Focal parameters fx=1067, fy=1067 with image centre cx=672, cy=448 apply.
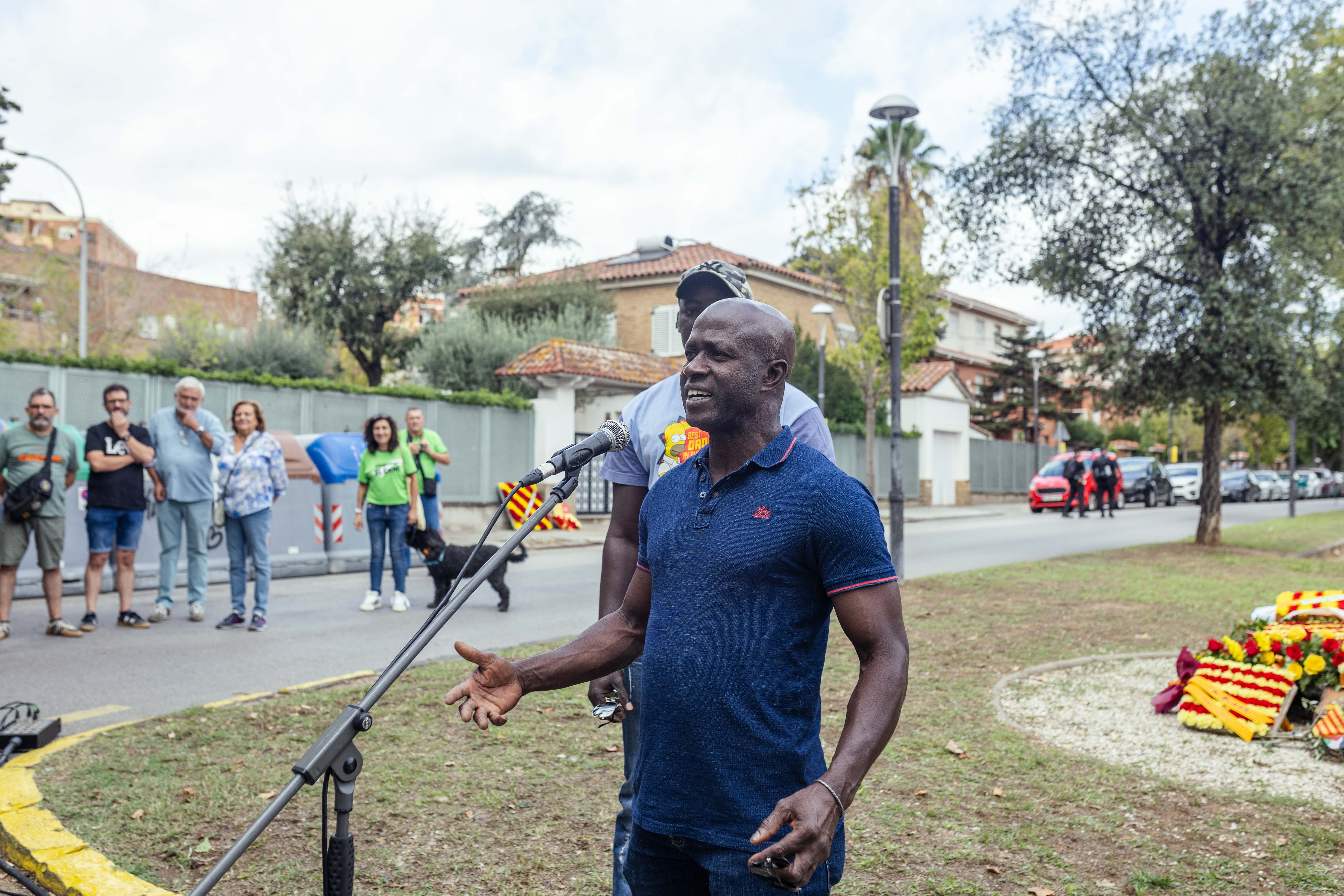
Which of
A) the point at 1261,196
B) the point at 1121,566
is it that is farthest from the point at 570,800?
the point at 1261,196

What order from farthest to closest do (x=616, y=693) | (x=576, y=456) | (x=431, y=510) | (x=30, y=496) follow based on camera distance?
(x=431, y=510) < (x=30, y=496) < (x=616, y=693) < (x=576, y=456)

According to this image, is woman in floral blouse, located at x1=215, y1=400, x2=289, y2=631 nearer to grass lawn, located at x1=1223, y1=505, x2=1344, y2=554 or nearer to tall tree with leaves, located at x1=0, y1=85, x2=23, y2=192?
tall tree with leaves, located at x1=0, y1=85, x2=23, y2=192

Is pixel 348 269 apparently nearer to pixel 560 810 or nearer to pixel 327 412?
pixel 327 412

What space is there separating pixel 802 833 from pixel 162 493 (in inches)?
339

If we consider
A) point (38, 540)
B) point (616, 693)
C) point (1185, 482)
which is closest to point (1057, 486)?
point (1185, 482)

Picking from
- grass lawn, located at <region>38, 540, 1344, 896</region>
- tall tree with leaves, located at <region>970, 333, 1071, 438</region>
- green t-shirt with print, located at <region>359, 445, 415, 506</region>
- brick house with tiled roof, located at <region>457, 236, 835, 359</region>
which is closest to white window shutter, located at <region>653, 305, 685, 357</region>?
brick house with tiled roof, located at <region>457, 236, 835, 359</region>

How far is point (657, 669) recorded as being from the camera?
2043 millimetres

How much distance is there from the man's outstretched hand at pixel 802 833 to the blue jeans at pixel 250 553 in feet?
25.8

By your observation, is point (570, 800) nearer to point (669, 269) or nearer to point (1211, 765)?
point (1211, 765)

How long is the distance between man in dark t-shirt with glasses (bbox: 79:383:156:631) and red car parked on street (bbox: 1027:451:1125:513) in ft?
81.0

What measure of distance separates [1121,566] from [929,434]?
70.9ft

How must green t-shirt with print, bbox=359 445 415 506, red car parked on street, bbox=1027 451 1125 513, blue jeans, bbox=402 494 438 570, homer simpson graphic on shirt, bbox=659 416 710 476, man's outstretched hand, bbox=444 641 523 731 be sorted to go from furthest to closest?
red car parked on street, bbox=1027 451 1125 513 → blue jeans, bbox=402 494 438 570 → green t-shirt with print, bbox=359 445 415 506 → homer simpson graphic on shirt, bbox=659 416 710 476 → man's outstretched hand, bbox=444 641 523 731

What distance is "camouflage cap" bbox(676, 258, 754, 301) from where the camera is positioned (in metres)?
3.00

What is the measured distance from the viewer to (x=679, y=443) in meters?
3.00
